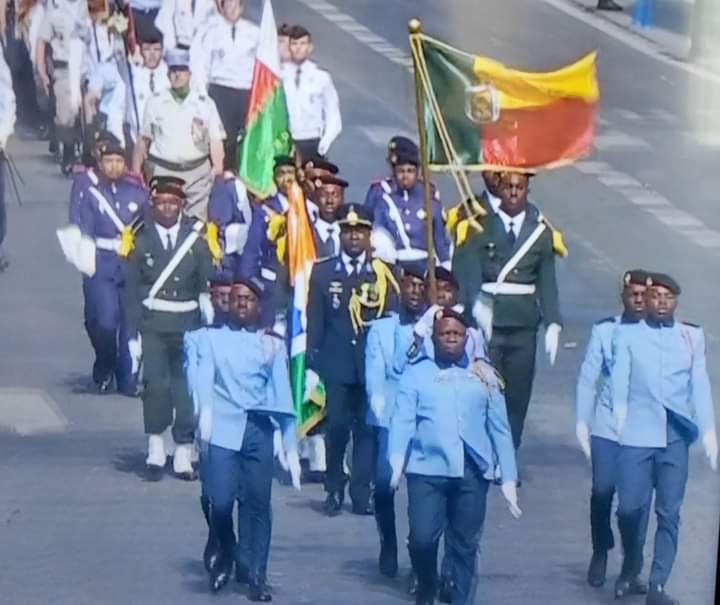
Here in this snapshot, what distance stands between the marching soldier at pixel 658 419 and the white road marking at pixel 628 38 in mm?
578

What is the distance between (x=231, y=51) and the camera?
8.18 metres

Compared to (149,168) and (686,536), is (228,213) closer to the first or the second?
(149,168)

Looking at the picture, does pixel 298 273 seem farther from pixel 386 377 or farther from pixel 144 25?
pixel 144 25

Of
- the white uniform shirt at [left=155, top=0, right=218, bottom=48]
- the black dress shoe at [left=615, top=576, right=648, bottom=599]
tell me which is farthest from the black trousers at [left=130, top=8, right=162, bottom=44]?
the black dress shoe at [left=615, top=576, right=648, bottom=599]

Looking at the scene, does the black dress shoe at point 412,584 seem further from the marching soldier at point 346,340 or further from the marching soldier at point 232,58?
the marching soldier at point 232,58

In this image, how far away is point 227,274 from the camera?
8188 millimetres

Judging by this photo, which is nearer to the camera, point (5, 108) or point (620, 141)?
point (5, 108)

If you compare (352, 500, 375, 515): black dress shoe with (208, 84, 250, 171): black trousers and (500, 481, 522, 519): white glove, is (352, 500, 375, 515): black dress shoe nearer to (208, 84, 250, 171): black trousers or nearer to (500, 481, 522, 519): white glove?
(500, 481, 522, 519): white glove

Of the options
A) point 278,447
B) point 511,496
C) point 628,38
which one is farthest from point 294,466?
point 628,38

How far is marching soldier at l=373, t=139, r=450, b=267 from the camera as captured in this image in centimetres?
822

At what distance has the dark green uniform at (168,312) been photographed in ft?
26.9

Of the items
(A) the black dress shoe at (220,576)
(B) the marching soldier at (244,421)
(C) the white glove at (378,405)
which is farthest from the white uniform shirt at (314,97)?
(A) the black dress shoe at (220,576)

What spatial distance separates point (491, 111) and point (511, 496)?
3.47ft

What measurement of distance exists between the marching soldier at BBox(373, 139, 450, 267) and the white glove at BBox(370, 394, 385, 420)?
386 mm
